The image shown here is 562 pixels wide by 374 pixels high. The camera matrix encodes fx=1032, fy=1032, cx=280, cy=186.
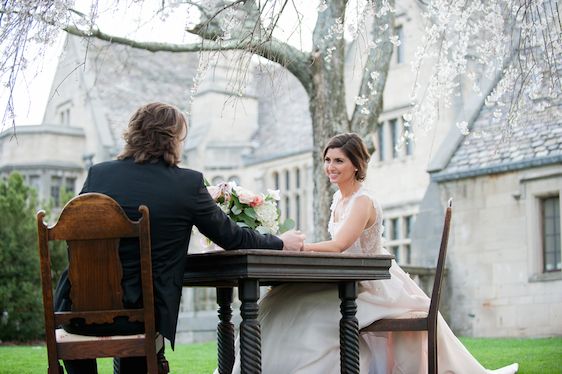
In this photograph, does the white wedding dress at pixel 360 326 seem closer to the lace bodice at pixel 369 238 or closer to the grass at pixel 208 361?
the lace bodice at pixel 369 238

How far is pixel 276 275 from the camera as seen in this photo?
5.71 metres

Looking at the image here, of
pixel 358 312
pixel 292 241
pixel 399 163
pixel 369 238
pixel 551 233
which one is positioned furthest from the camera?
pixel 399 163

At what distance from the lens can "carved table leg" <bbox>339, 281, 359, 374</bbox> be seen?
6211mm

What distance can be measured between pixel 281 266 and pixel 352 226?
1173mm

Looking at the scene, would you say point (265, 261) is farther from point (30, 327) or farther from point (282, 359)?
point (30, 327)

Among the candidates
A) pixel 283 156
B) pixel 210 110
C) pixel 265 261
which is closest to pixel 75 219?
pixel 265 261

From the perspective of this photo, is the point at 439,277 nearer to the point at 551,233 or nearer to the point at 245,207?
the point at 245,207

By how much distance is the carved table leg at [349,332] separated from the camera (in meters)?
6.21

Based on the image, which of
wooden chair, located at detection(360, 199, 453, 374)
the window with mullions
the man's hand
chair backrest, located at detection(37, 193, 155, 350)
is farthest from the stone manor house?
chair backrest, located at detection(37, 193, 155, 350)

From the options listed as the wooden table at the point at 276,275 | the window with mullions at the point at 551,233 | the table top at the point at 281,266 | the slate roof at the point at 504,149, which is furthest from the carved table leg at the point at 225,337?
the window with mullions at the point at 551,233

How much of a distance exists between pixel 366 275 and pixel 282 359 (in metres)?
0.88

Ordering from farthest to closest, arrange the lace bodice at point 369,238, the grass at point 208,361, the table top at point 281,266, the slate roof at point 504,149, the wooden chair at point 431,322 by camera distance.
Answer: the slate roof at point 504,149, the grass at point 208,361, the lace bodice at point 369,238, the wooden chair at point 431,322, the table top at point 281,266

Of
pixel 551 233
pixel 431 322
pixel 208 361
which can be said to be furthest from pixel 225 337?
pixel 551 233

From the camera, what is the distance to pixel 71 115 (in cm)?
4634
